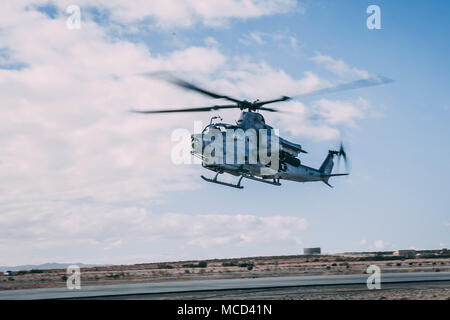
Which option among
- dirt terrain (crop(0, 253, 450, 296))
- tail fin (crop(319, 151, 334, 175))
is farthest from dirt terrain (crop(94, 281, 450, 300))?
tail fin (crop(319, 151, 334, 175))

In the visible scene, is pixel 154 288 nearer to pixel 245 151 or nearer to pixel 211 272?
pixel 245 151

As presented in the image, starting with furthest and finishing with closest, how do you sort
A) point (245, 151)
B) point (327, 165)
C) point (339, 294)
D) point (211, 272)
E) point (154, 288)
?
1. point (211, 272)
2. point (327, 165)
3. point (245, 151)
4. point (154, 288)
5. point (339, 294)

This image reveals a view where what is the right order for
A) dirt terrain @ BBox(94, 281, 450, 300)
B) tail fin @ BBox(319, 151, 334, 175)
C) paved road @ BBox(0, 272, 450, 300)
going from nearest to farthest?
dirt terrain @ BBox(94, 281, 450, 300)
paved road @ BBox(0, 272, 450, 300)
tail fin @ BBox(319, 151, 334, 175)

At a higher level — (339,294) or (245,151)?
(245,151)

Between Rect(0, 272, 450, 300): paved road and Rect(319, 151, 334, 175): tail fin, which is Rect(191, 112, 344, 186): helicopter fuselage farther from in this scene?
Rect(319, 151, 334, 175): tail fin

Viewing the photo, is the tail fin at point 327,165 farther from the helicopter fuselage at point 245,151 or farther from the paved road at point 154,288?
the paved road at point 154,288

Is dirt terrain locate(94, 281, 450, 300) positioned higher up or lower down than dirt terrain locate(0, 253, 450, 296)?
higher up

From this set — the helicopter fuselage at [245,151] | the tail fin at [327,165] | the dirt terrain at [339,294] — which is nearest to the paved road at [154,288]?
the dirt terrain at [339,294]

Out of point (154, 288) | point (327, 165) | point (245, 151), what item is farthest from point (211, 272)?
point (154, 288)

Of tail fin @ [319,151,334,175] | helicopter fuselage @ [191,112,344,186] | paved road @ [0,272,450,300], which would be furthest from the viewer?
tail fin @ [319,151,334,175]

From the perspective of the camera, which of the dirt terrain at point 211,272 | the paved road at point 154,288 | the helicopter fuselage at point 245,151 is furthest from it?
the dirt terrain at point 211,272
